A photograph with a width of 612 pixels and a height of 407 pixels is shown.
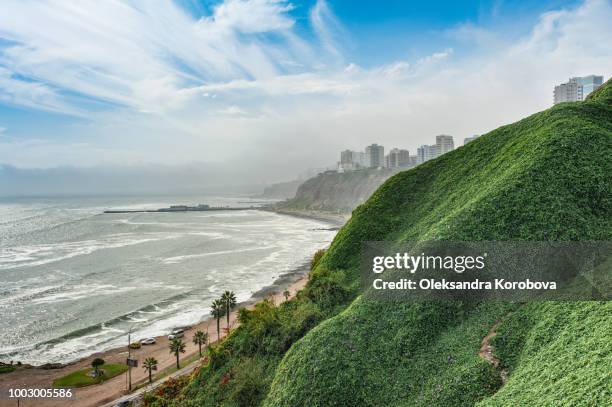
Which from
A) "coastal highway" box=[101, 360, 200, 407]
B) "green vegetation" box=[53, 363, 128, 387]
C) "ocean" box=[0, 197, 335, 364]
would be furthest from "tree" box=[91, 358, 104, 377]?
"ocean" box=[0, 197, 335, 364]

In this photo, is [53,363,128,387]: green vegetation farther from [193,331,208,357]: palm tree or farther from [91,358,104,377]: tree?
[193,331,208,357]: palm tree

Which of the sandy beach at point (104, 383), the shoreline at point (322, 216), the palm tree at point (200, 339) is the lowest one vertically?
the sandy beach at point (104, 383)

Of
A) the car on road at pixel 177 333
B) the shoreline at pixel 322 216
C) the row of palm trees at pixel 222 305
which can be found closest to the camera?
the row of palm trees at pixel 222 305

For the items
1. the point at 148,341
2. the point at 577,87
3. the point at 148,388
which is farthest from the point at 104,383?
the point at 577,87

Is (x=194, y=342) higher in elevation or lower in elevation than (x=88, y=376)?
higher

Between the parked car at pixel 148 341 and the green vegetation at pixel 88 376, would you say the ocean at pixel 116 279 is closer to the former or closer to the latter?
the parked car at pixel 148 341

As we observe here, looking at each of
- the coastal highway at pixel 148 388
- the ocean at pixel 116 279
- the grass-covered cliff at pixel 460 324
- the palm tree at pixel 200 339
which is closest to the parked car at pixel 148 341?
the ocean at pixel 116 279

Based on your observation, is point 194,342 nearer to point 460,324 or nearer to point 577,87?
point 460,324
